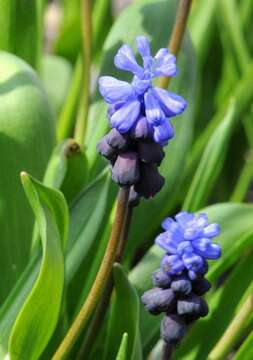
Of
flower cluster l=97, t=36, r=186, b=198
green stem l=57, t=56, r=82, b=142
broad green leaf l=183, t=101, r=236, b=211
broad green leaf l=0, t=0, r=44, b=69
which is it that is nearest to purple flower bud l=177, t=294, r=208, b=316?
flower cluster l=97, t=36, r=186, b=198

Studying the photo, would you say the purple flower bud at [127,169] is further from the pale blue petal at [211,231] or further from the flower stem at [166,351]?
the flower stem at [166,351]

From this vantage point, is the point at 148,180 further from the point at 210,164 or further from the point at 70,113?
the point at 70,113

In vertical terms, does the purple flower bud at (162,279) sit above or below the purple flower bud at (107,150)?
below

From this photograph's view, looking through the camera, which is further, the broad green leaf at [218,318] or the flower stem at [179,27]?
the broad green leaf at [218,318]

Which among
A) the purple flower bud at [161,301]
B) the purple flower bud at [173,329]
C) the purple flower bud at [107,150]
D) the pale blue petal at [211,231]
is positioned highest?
the purple flower bud at [107,150]

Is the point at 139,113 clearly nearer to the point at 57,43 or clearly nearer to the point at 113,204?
the point at 113,204

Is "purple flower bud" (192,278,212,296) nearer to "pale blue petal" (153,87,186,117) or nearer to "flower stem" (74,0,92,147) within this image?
"pale blue petal" (153,87,186,117)

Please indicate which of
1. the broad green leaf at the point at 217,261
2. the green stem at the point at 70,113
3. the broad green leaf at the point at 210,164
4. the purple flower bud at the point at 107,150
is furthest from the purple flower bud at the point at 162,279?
the green stem at the point at 70,113
